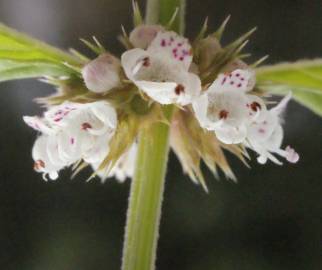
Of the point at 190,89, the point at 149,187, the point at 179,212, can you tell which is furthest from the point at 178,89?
the point at 179,212

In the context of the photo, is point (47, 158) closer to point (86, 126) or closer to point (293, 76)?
point (86, 126)

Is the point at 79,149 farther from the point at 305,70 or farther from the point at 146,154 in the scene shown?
the point at 305,70

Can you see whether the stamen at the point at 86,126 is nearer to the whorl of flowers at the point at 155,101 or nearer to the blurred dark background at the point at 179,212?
the whorl of flowers at the point at 155,101

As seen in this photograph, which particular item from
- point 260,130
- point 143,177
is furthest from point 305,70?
point 143,177

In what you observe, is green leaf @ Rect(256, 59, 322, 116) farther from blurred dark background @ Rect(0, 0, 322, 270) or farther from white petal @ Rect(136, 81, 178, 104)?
blurred dark background @ Rect(0, 0, 322, 270)

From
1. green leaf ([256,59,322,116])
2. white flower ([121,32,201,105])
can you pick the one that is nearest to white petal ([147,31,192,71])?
white flower ([121,32,201,105])

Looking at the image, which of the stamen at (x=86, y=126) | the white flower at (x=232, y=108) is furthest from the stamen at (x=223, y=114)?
the stamen at (x=86, y=126)
